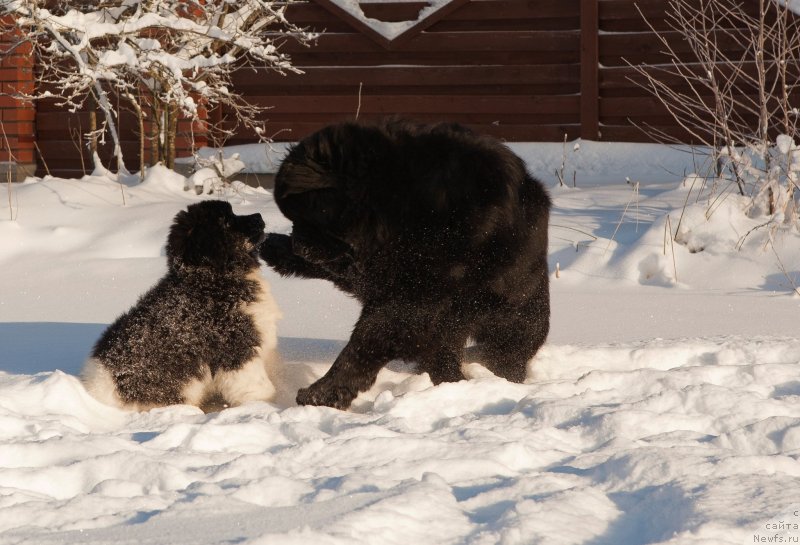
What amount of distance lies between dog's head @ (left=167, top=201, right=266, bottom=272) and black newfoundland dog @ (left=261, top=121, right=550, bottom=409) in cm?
24

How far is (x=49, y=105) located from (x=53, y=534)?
38.2 feet

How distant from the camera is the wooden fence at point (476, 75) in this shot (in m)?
11.9

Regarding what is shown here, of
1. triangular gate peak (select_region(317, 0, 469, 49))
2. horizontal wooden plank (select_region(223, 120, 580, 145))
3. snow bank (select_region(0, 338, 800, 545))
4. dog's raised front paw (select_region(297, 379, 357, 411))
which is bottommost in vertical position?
dog's raised front paw (select_region(297, 379, 357, 411))

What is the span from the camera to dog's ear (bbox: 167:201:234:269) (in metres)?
3.79

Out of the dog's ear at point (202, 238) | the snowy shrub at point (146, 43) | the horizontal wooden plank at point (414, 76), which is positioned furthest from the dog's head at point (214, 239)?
the horizontal wooden plank at point (414, 76)

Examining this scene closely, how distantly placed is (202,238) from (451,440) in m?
1.46

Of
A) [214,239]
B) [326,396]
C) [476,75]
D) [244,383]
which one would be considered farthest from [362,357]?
Answer: [476,75]

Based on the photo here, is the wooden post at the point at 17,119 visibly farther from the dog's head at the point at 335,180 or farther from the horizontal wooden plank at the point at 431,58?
the dog's head at the point at 335,180

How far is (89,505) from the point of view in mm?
2391

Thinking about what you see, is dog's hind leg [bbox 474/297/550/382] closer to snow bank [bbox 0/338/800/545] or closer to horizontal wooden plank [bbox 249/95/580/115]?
snow bank [bbox 0/338/800/545]

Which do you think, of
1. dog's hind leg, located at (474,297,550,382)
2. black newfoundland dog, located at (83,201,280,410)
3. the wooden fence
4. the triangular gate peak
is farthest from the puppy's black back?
the triangular gate peak

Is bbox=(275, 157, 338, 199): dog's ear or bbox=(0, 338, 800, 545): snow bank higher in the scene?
bbox=(275, 157, 338, 199): dog's ear

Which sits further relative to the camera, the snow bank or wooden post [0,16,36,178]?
wooden post [0,16,36,178]

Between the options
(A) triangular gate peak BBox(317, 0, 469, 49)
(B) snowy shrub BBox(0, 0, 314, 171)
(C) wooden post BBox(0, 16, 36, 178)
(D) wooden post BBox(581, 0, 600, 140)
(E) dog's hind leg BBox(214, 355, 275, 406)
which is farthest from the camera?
(A) triangular gate peak BBox(317, 0, 469, 49)
